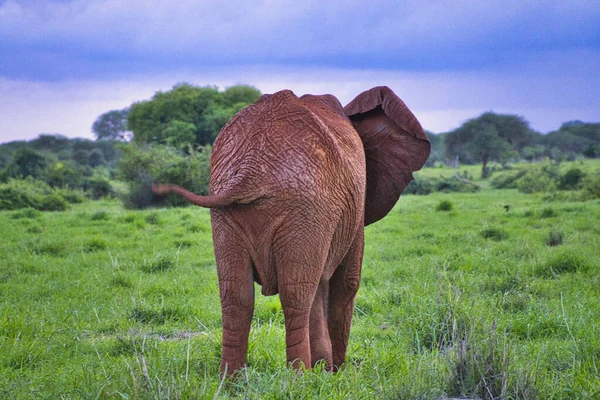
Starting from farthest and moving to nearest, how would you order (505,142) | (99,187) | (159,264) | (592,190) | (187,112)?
(505,142)
(187,112)
(99,187)
(592,190)
(159,264)

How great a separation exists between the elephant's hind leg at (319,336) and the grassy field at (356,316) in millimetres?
169

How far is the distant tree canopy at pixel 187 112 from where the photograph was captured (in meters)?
37.2

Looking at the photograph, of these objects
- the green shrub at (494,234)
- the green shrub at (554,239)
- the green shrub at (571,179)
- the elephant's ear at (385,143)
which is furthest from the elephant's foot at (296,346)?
the green shrub at (571,179)

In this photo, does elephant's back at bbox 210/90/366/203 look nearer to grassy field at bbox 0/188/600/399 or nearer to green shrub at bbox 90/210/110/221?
grassy field at bbox 0/188/600/399

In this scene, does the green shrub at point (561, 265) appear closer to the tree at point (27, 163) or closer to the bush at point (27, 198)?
the bush at point (27, 198)

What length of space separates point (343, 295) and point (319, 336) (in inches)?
14.3

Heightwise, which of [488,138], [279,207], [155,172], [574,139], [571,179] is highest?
[488,138]

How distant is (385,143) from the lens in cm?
459

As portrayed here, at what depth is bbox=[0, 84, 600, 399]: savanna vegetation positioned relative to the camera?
11.7 ft

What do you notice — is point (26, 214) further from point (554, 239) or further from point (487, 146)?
point (487, 146)

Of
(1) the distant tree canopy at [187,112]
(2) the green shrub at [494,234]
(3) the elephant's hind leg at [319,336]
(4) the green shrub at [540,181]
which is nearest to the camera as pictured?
(3) the elephant's hind leg at [319,336]

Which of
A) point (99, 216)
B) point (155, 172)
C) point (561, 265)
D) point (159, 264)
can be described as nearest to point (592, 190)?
point (561, 265)

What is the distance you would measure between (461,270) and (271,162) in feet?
18.5

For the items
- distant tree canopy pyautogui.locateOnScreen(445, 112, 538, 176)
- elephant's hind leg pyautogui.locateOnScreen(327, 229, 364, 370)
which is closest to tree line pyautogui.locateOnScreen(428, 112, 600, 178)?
distant tree canopy pyautogui.locateOnScreen(445, 112, 538, 176)
